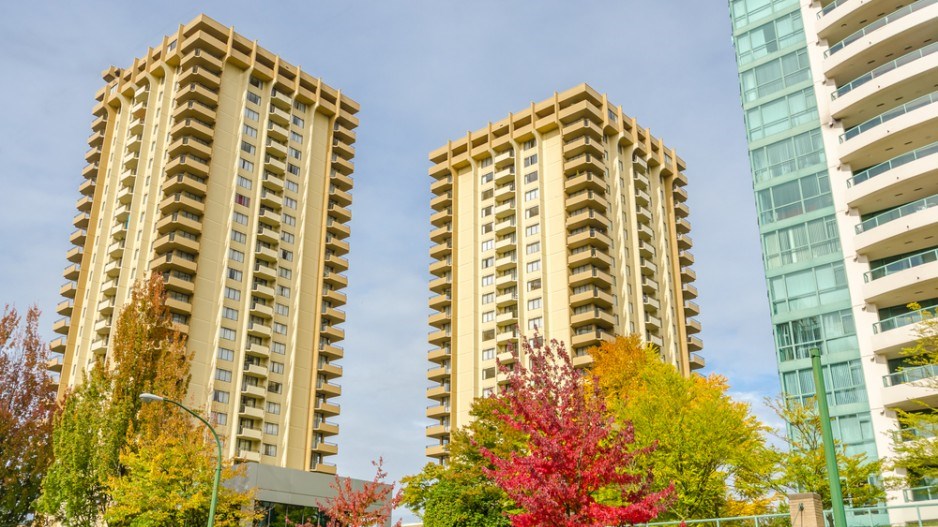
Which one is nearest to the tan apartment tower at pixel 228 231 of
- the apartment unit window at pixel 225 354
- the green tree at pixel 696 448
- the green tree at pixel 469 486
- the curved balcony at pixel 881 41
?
the apartment unit window at pixel 225 354

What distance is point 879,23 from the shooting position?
51.4 metres

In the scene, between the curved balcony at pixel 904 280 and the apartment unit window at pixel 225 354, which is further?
the apartment unit window at pixel 225 354

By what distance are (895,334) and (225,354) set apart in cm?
5787

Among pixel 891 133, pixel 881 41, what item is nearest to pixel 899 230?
pixel 891 133

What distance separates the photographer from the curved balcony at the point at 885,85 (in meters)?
48.5

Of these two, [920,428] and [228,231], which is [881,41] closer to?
[920,428]

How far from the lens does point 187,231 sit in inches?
3125

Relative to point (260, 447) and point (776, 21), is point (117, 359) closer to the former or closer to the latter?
point (260, 447)

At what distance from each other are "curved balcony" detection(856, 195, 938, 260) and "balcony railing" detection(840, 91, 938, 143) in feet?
18.3

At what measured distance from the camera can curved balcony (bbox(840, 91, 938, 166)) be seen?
47.4 meters

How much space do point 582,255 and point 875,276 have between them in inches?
1556

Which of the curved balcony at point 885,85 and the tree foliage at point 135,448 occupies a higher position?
the curved balcony at point 885,85

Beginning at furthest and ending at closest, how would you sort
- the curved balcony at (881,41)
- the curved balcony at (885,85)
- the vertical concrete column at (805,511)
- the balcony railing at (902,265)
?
1. the curved balcony at (881,41)
2. the curved balcony at (885,85)
3. the balcony railing at (902,265)
4. the vertical concrete column at (805,511)

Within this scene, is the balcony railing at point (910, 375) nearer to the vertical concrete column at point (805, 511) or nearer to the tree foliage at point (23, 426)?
the vertical concrete column at point (805, 511)
